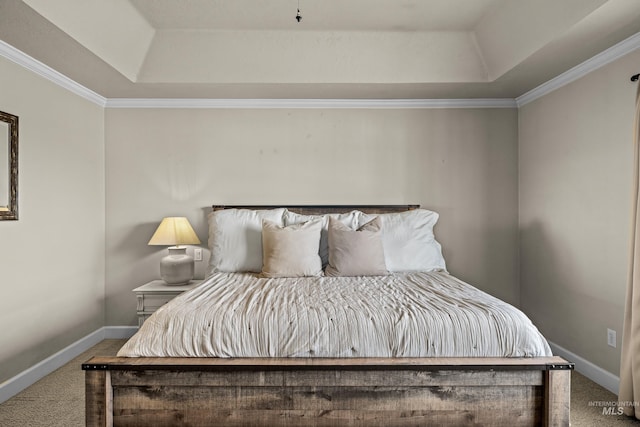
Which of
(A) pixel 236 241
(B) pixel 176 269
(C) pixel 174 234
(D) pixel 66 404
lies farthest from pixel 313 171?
(D) pixel 66 404

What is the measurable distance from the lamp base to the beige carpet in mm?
914

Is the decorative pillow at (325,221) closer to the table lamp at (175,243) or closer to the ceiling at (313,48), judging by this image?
the table lamp at (175,243)

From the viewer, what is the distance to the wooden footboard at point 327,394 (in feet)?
5.29

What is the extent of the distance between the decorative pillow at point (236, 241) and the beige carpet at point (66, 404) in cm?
120

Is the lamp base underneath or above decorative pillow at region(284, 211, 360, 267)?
underneath

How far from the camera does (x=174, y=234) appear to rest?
3129 mm

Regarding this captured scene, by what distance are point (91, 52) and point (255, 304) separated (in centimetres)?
205

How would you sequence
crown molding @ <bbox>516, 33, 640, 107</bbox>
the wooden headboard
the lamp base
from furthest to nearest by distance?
the wooden headboard < the lamp base < crown molding @ <bbox>516, 33, 640, 107</bbox>

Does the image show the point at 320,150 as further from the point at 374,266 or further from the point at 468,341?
the point at 468,341

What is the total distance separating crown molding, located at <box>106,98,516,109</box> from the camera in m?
3.46

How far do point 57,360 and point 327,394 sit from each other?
2.42 metres

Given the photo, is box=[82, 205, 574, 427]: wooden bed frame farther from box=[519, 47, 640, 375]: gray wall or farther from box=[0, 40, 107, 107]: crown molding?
box=[0, 40, 107, 107]: crown molding

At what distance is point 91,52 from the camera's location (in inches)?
96.0

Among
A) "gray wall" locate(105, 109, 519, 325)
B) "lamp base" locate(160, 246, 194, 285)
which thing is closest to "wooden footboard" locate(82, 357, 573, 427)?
"lamp base" locate(160, 246, 194, 285)
